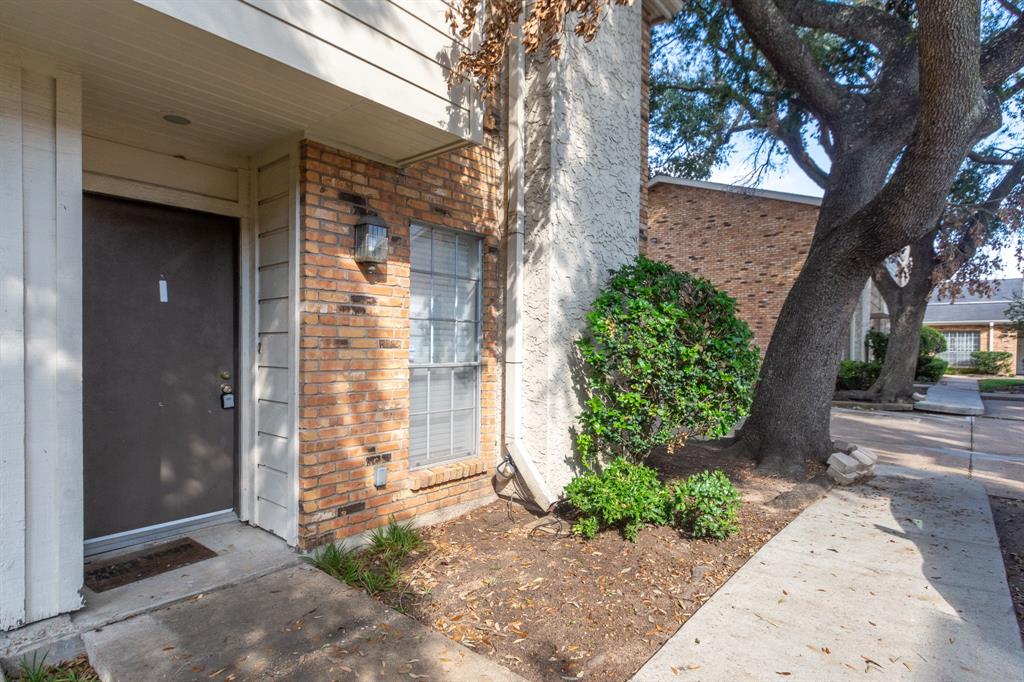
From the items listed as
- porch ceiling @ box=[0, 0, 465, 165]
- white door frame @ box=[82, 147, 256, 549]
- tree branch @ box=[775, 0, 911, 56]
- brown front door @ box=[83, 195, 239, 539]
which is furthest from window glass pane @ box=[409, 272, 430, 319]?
tree branch @ box=[775, 0, 911, 56]

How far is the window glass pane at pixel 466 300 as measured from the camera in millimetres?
4891

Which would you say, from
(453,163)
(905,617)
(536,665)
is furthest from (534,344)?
(905,617)

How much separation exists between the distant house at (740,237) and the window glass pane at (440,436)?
11489 mm

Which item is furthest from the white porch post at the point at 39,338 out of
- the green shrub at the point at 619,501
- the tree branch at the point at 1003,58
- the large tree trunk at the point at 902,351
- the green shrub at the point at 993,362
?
the green shrub at the point at 993,362

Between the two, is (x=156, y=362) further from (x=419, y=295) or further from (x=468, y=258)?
(x=468, y=258)

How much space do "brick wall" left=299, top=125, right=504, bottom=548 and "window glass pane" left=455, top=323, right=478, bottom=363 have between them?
2.25ft

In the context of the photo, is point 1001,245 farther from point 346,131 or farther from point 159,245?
point 159,245

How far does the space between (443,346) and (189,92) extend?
252 centimetres

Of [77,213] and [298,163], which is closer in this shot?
[77,213]

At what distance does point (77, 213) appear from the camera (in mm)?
2893

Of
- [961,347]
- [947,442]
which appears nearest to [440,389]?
[947,442]

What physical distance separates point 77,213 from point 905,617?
16.6 ft

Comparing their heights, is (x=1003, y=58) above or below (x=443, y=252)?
above

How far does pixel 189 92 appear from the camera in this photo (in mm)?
3094
